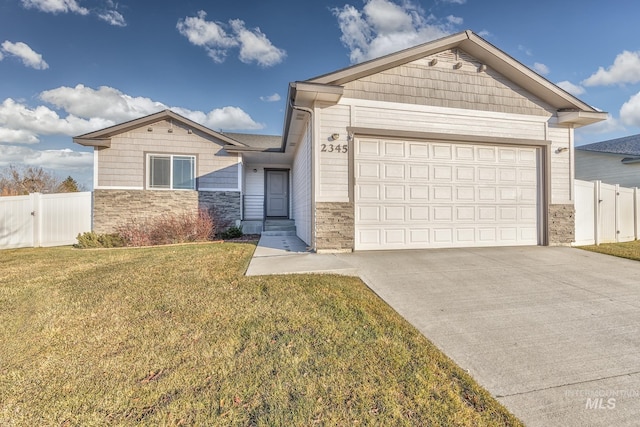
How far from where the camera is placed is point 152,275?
4.77 meters

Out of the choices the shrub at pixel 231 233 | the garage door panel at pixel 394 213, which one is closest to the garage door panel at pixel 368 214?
the garage door panel at pixel 394 213

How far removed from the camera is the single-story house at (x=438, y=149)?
6.44m

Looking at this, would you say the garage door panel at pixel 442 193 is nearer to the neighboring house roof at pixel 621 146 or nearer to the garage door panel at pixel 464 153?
the garage door panel at pixel 464 153

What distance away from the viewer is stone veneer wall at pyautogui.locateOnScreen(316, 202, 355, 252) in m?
6.36

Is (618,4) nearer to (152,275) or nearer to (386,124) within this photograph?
(386,124)

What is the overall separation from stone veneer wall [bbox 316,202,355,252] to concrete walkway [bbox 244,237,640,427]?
38 centimetres

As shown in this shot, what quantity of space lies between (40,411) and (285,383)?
1.56 metres

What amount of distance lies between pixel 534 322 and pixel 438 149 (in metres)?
4.90

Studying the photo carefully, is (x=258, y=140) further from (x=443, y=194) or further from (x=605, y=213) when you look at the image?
(x=605, y=213)

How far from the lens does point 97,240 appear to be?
31.4 ft

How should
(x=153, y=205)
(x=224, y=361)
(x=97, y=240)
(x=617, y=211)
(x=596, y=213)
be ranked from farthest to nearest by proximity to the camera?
(x=153, y=205) → (x=97, y=240) → (x=617, y=211) → (x=596, y=213) → (x=224, y=361)

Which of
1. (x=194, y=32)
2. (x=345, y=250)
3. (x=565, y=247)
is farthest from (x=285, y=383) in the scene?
(x=194, y=32)

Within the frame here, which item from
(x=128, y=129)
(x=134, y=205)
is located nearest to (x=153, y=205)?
(x=134, y=205)
